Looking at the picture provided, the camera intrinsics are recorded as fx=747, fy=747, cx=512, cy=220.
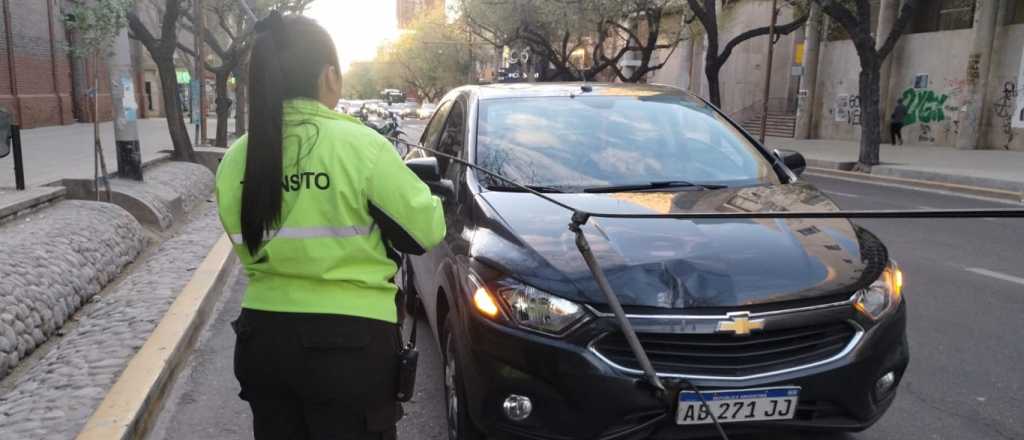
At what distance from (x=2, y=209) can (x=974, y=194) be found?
1371cm

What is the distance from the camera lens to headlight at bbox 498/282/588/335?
2576 millimetres

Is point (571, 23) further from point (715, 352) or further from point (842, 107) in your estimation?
point (715, 352)

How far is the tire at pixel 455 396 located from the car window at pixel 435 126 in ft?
6.70

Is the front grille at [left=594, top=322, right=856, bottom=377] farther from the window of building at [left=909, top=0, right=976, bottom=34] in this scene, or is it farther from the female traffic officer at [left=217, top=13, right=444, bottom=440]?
the window of building at [left=909, top=0, right=976, bottom=34]

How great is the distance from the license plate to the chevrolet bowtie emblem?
0.20 metres

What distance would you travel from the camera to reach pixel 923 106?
949 inches

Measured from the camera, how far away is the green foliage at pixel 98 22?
804 centimetres

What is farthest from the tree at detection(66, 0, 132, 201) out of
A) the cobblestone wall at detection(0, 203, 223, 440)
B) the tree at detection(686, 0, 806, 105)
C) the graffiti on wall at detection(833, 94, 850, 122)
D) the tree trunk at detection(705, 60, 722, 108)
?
the graffiti on wall at detection(833, 94, 850, 122)

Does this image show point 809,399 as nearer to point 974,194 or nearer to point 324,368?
point 324,368

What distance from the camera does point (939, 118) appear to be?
23500mm

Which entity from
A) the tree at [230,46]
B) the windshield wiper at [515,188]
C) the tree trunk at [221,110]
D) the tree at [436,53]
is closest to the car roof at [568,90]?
the windshield wiper at [515,188]

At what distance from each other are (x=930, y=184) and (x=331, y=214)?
14.6 m

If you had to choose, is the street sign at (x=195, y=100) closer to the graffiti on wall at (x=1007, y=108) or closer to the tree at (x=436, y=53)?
the graffiti on wall at (x=1007, y=108)

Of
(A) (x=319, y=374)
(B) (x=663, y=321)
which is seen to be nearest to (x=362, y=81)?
(B) (x=663, y=321)
